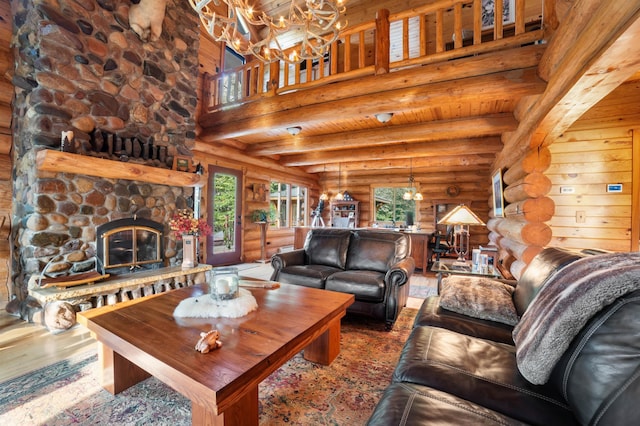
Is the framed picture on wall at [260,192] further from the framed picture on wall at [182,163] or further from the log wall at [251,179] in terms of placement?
the framed picture on wall at [182,163]

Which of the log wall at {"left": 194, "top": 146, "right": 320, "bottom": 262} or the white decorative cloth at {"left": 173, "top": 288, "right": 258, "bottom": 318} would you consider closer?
the white decorative cloth at {"left": 173, "top": 288, "right": 258, "bottom": 318}

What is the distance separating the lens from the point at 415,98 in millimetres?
3109

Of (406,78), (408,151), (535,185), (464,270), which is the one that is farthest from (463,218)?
(408,151)

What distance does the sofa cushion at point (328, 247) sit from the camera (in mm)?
3465

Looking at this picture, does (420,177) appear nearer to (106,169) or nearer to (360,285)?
(360,285)

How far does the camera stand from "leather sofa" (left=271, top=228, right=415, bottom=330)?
267 cm

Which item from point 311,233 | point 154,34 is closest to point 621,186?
point 311,233

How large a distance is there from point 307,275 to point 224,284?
1.32 metres

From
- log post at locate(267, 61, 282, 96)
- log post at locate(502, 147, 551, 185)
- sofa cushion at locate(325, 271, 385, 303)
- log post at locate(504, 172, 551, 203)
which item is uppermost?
log post at locate(267, 61, 282, 96)

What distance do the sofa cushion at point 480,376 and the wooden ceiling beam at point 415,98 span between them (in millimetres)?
2522

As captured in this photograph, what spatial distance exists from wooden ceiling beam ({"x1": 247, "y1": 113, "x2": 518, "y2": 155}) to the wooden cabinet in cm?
314

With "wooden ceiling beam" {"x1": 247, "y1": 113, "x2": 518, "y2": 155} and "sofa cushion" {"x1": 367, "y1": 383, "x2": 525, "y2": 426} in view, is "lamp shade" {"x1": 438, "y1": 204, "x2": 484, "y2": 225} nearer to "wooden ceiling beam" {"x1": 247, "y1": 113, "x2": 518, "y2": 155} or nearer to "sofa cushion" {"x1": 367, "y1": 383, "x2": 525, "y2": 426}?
"wooden ceiling beam" {"x1": 247, "y1": 113, "x2": 518, "y2": 155}

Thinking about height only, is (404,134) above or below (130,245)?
above

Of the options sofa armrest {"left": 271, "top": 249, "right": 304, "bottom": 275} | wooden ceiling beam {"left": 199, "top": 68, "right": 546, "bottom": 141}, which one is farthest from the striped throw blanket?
sofa armrest {"left": 271, "top": 249, "right": 304, "bottom": 275}
